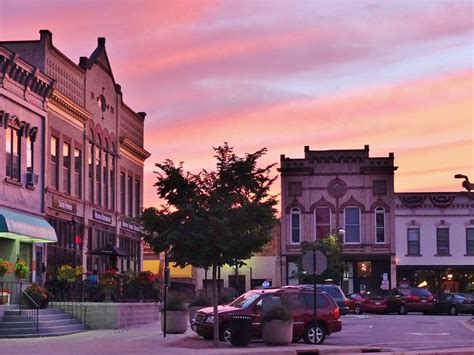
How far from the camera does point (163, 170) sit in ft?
83.5

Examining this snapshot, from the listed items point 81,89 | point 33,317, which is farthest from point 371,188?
point 33,317

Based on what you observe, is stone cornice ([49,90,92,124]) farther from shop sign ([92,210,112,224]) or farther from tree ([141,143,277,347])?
tree ([141,143,277,347])

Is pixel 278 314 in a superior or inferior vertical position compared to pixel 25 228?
inferior

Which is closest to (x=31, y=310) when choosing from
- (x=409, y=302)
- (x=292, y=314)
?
(x=292, y=314)

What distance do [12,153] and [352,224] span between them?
4074 centimetres

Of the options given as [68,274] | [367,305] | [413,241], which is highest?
[413,241]

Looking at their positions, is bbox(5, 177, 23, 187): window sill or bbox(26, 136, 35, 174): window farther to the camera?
bbox(26, 136, 35, 174): window

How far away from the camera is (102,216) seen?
146 feet

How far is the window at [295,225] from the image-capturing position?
232 ft

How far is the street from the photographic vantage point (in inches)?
1073

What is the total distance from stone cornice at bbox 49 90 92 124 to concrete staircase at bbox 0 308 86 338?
31.9ft

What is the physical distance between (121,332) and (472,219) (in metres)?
44.5

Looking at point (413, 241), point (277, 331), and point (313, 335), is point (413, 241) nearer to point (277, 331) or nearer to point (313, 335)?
point (313, 335)

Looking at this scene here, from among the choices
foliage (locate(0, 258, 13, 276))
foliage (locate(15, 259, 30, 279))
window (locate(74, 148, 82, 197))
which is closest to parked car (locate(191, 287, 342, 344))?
foliage (locate(0, 258, 13, 276))
